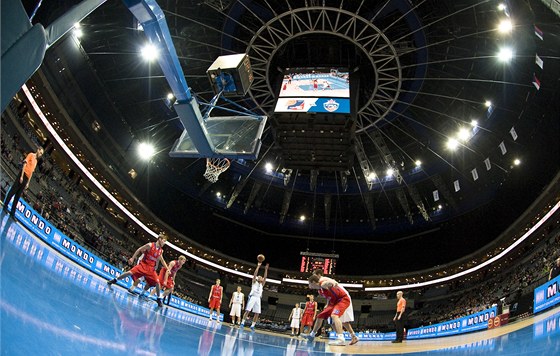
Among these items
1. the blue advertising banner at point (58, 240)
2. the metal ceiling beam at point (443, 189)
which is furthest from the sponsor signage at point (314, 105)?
the metal ceiling beam at point (443, 189)

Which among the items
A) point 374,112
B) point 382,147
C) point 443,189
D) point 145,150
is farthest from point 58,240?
point 443,189

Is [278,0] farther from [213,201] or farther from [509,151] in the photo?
[213,201]

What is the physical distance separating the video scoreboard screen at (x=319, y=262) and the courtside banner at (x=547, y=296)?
19.8 metres

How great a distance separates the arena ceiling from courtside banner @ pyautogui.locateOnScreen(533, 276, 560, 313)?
10.8 meters

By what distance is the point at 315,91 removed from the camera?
19078 mm

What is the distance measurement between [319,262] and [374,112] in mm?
14963

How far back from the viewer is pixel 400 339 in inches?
528

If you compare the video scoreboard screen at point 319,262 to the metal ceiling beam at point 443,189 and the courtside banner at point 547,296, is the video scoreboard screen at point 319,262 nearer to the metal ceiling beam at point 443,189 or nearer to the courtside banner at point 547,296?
the metal ceiling beam at point 443,189

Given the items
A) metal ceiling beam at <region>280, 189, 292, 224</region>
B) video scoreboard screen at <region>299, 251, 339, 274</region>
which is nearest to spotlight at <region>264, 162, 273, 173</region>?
metal ceiling beam at <region>280, 189, 292, 224</region>

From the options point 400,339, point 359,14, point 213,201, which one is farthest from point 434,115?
point 213,201

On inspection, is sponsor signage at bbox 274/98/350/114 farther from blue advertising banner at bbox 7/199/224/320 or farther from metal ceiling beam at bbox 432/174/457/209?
metal ceiling beam at bbox 432/174/457/209

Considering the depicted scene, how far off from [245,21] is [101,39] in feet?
29.0

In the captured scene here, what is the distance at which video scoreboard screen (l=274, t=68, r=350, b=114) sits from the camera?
712 inches

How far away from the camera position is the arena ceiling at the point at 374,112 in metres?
19.6
